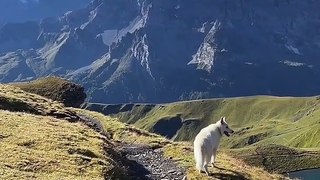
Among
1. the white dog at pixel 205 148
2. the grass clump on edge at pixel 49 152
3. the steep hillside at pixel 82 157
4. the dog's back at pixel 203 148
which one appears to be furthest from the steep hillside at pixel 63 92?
the dog's back at pixel 203 148

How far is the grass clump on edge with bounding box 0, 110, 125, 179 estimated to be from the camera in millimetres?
29987

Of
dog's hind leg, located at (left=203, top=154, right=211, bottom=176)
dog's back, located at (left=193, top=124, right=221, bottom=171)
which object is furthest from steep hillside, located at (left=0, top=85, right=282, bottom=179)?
dog's back, located at (left=193, top=124, right=221, bottom=171)

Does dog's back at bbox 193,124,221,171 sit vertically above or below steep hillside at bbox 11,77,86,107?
below

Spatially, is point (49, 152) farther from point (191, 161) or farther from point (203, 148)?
point (191, 161)

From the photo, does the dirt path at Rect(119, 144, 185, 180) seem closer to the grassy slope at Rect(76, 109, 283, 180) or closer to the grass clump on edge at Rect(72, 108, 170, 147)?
the grassy slope at Rect(76, 109, 283, 180)

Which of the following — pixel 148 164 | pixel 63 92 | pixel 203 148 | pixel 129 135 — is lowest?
pixel 148 164

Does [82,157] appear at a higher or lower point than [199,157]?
lower

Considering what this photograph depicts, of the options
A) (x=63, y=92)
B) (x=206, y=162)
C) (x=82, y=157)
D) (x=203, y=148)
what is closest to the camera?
(x=203, y=148)

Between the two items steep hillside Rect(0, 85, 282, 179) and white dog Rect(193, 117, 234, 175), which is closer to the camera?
steep hillside Rect(0, 85, 282, 179)

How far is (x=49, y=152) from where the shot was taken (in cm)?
3491

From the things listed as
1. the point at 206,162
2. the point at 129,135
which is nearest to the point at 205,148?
the point at 206,162

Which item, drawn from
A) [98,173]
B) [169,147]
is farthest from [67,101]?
[98,173]

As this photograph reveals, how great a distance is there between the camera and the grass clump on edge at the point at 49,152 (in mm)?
29987

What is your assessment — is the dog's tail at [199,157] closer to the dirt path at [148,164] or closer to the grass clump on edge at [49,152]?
the dirt path at [148,164]
